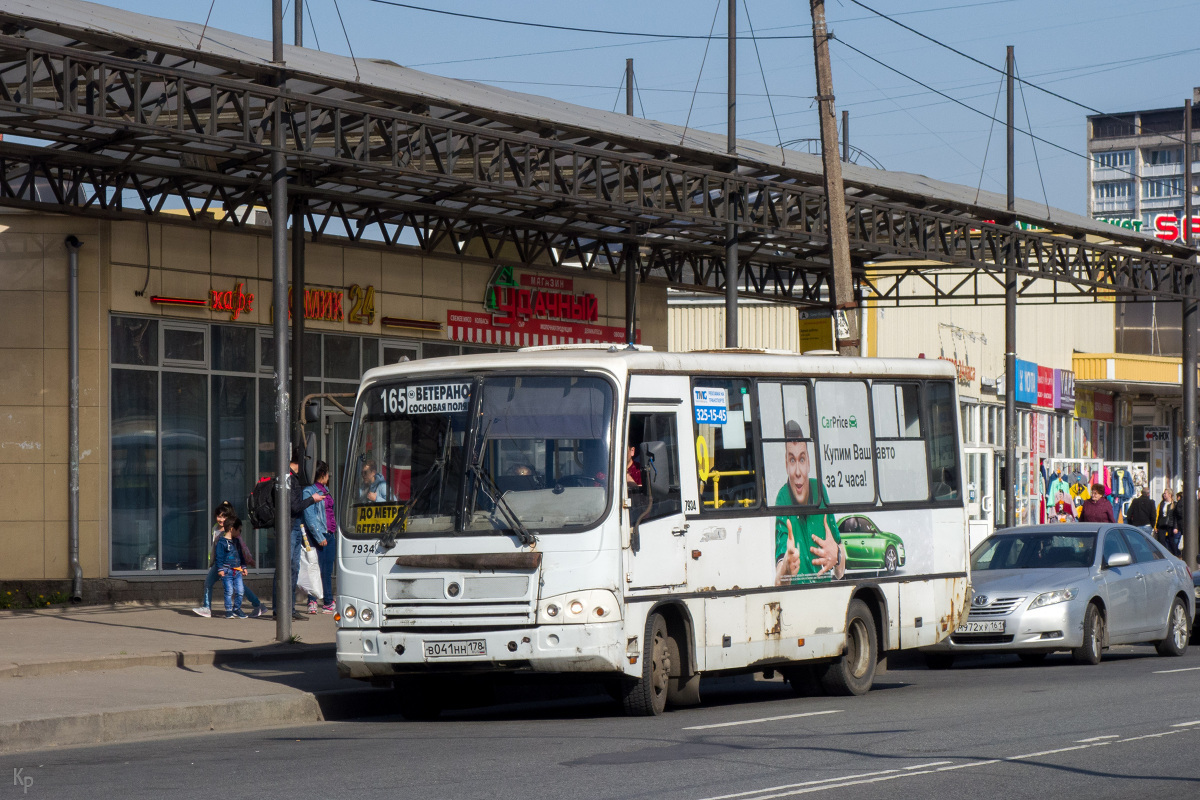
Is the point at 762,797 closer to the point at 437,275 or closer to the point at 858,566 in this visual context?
the point at 858,566

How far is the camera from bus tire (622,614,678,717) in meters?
11.7

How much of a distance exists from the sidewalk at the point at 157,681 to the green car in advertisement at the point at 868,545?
408cm

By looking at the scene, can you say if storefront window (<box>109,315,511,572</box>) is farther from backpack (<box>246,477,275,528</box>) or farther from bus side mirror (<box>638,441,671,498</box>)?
bus side mirror (<box>638,441,671,498</box>)

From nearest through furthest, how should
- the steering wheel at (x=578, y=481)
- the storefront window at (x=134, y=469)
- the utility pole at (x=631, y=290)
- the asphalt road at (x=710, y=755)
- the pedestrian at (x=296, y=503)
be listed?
1. the asphalt road at (x=710, y=755)
2. the steering wheel at (x=578, y=481)
3. the pedestrian at (x=296, y=503)
4. the storefront window at (x=134, y=469)
5. the utility pole at (x=631, y=290)

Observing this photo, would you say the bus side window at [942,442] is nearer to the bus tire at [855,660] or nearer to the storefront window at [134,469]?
the bus tire at [855,660]

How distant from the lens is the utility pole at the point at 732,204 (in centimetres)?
2302

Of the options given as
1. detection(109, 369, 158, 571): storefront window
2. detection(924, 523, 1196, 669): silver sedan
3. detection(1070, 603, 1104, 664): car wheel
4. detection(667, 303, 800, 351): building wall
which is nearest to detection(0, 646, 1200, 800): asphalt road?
detection(924, 523, 1196, 669): silver sedan

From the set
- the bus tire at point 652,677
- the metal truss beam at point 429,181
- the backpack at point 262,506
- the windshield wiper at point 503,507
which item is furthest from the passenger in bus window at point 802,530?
the backpack at point 262,506

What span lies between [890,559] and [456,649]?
14.9 ft

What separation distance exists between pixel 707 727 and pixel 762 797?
130 inches

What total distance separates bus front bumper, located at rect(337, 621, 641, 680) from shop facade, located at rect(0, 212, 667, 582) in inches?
437

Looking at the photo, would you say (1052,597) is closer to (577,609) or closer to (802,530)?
(802,530)

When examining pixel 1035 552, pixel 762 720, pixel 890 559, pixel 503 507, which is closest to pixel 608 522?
pixel 503 507

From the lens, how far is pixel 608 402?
11734 millimetres
